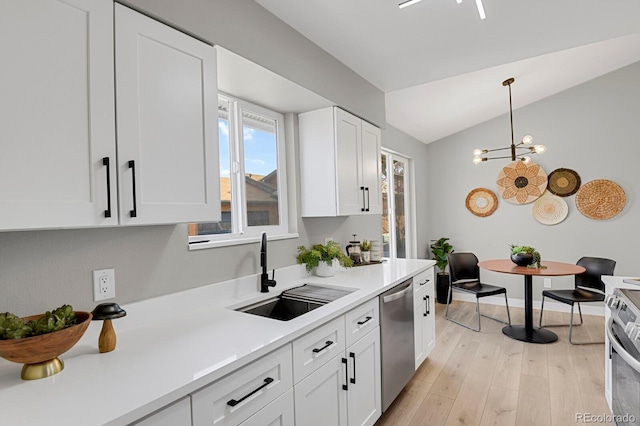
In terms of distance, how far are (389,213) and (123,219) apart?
3560 millimetres

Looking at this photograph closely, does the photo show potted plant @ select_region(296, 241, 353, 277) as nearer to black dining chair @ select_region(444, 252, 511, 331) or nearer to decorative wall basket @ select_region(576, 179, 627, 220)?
black dining chair @ select_region(444, 252, 511, 331)

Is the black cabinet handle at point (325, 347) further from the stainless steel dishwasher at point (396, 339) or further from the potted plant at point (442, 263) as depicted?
the potted plant at point (442, 263)

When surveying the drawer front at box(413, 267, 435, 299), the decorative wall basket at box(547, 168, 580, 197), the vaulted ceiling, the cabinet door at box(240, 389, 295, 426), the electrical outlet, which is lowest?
the cabinet door at box(240, 389, 295, 426)

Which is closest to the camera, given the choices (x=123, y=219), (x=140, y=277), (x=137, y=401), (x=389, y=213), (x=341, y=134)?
(x=137, y=401)

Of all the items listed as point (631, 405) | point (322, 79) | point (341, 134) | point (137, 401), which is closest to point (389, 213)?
point (341, 134)

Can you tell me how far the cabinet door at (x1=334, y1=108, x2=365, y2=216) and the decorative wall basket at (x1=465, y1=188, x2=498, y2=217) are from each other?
288cm

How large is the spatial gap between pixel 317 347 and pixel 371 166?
5.52 feet

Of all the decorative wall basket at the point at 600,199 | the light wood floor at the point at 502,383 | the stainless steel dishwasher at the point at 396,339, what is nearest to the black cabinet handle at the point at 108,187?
the stainless steel dishwasher at the point at 396,339

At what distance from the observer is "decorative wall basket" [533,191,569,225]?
4270 millimetres

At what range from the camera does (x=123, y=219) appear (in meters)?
1.12

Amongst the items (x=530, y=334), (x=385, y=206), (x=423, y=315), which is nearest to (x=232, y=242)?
(x=423, y=315)

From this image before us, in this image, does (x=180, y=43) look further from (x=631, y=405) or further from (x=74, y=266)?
(x=631, y=405)

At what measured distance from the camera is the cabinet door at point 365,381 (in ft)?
5.62

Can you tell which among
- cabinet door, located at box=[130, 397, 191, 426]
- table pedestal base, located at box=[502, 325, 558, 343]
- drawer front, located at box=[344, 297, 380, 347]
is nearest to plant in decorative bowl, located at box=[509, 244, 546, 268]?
table pedestal base, located at box=[502, 325, 558, 343]
